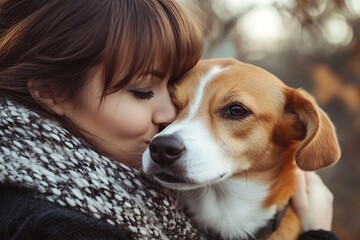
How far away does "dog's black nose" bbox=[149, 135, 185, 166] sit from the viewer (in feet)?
6.31

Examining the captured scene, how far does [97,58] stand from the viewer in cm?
199

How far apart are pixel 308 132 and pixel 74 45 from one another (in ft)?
3.33

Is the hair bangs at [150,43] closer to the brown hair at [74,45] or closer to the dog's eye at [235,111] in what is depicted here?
the brown hair at [74,45]

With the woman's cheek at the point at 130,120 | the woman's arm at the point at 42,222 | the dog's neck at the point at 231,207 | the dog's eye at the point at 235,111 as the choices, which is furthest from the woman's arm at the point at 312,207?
the woman's arm at the point at 42,222

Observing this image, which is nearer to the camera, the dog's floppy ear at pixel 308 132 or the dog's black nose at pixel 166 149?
the dog's black nose at pixel 166 149

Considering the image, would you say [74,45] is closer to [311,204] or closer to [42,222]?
[42,222]

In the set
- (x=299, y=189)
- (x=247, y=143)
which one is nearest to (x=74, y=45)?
(x=247, y=143)

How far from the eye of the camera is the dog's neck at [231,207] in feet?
7.72

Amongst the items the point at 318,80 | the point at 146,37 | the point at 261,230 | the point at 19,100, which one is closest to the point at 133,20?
the point at 146,37

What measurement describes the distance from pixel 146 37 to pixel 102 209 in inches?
26.8

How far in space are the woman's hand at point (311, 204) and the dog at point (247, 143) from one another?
4cm

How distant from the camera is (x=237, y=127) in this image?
2248 millimetres

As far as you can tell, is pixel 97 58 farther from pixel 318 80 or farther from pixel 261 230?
pixel 318 80

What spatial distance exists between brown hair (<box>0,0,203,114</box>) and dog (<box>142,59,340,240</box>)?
0.31m
